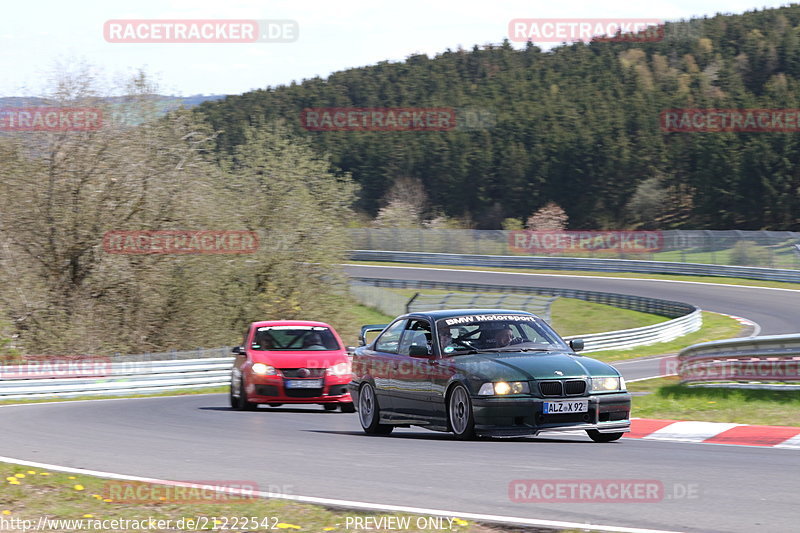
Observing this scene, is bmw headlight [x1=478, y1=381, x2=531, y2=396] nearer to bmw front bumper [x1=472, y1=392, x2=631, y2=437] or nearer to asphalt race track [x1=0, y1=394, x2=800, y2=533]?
bmw front bumper [x1=472, y1=392, x2=631, y2=437]

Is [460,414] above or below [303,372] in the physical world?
above

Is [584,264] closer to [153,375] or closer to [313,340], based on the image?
[153,375]

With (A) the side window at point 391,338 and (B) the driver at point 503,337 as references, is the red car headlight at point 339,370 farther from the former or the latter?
(B) the driver at point 503,337

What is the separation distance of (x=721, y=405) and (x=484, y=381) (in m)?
4.73

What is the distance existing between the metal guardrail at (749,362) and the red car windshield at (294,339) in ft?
19.2

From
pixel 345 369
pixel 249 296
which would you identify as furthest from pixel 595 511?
pixel 249 296

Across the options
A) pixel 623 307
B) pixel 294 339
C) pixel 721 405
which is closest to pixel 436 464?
pixel 721 405

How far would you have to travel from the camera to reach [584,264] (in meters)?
58.5

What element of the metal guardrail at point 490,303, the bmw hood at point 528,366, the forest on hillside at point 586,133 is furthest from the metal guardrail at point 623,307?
the forest on hillside at point 586,133

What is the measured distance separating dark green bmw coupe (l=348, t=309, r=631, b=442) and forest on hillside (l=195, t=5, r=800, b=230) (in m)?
82.0

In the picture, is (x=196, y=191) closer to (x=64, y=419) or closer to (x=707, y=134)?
(x=64, y=419)

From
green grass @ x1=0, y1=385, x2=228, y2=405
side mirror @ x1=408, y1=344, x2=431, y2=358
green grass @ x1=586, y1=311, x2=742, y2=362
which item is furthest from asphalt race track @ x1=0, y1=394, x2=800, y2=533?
green grass @ x1=586, y1=311, x2=742, y2=362

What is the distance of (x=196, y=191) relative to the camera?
32.3 metres

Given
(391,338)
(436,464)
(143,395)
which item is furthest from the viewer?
(143,395)
